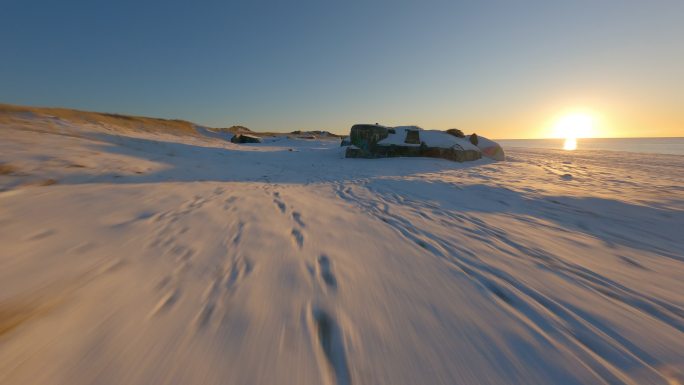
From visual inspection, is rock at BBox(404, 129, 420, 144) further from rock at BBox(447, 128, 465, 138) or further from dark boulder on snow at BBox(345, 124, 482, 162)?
rock at BBox(447, 128, 465, 138)

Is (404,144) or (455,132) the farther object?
(455,132)

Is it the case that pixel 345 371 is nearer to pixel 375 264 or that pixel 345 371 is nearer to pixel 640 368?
pixel 375 264

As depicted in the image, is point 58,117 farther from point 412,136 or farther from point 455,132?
point 455,132

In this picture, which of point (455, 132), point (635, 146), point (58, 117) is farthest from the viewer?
point (635, 146)

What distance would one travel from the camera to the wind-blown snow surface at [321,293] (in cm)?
122

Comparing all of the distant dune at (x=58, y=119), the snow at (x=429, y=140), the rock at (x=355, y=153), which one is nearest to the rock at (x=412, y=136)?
the snow at (x=429, y=140)

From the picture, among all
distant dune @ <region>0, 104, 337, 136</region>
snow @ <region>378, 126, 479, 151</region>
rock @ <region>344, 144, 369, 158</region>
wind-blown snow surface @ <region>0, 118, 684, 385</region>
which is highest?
distant dune @ <region>0, 104, 337, 136</region>

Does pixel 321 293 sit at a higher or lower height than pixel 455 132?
lower

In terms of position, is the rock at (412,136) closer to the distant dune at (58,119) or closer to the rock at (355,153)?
the rock at (355,153)

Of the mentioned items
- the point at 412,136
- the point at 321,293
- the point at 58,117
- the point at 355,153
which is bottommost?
the point at 321,293

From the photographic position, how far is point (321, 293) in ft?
5.93

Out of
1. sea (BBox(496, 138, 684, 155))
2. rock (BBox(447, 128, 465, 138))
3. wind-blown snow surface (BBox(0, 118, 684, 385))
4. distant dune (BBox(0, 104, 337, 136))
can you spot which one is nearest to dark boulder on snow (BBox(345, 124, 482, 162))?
rock (BBox(447, 128, 465, 138))

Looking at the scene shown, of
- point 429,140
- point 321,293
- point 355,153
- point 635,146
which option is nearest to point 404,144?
point 429,140

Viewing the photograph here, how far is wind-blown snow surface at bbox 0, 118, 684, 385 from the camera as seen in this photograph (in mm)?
1219
